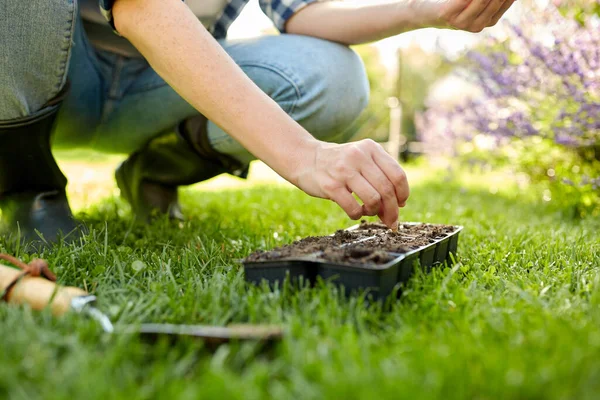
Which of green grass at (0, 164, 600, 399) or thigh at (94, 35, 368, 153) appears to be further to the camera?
thigh at (94, 35, 368, 153)

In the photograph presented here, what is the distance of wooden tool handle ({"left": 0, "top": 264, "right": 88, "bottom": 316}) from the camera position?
107cm

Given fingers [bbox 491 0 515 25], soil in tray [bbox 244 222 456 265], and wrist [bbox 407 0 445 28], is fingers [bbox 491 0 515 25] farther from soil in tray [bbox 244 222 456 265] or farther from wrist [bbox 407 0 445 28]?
soil in tray [bbox 244 222 456 265]

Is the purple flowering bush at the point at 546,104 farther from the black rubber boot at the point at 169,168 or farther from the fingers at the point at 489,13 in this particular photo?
the black rubber boot at the point at 169,168

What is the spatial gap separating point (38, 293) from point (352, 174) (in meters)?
0.65

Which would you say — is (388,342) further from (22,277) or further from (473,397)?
(22,277)

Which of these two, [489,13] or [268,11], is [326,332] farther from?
[268,11]

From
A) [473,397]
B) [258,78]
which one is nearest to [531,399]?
[473,397]

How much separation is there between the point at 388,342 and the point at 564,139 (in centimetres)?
190

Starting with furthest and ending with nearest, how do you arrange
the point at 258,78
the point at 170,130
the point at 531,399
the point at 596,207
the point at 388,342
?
the point at 596,207
the point at 170,130
the point at 258,78
the point at 388,342
the point at 531,399

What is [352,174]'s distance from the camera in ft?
3.99

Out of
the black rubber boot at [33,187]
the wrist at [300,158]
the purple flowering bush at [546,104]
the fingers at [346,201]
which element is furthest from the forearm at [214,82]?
the purple flowering bush at [546,104]

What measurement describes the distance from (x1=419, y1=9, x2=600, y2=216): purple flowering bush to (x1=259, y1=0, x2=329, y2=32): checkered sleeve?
118cm

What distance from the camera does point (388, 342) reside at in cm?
101

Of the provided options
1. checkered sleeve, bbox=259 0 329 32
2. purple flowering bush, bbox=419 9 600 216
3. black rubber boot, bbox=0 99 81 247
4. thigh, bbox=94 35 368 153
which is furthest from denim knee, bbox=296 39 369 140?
purple flowering bush, bbox=419 9 600 216
